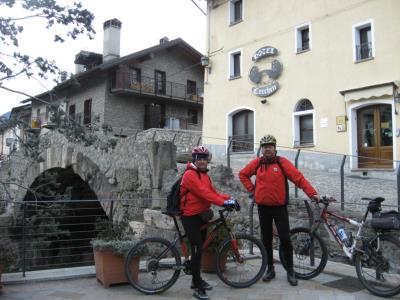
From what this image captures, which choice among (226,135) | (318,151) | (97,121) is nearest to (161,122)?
(226,135)

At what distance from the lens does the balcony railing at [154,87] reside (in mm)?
28598

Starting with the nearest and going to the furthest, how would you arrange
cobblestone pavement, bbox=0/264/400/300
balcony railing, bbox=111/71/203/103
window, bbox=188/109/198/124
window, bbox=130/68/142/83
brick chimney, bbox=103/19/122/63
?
cobblestone pavement, bbox=0/264/400/300
balcony railing, bbox=111/71/203/103
window, bbox=130/68/142/83
brick chimney, bbox=103/19/122/63
window, bbox=188/109/198/124

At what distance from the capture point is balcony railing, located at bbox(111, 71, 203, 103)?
93.8 ft

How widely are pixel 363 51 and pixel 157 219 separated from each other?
928 cm

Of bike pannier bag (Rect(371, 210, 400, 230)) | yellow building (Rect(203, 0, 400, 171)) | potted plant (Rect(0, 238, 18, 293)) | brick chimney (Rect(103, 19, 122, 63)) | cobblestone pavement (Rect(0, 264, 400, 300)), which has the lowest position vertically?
cobblestone pavement (Rect(0, 264, 400, 300))

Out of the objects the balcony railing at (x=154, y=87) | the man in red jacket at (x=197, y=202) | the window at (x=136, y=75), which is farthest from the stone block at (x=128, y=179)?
the window at (x=136, y=75)

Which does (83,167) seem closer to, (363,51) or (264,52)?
(264,52)

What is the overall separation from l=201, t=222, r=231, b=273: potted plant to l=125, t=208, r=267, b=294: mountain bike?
0.13 meters

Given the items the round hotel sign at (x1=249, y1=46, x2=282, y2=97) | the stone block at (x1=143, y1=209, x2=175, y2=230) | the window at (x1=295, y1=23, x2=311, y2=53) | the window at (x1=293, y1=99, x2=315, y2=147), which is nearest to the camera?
the stone block at (x1=143, y1=209, x2=175, y2=230)

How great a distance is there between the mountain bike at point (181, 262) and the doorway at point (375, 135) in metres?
10.3

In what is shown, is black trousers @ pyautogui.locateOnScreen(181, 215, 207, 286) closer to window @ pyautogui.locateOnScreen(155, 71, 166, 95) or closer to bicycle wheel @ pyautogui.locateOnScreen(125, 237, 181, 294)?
bicycle wheel @ pyautogui.locateOnScreen(125, 237, 181, 294)

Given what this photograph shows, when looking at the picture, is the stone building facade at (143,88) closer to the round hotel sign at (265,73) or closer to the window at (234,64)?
the window at (234,64)

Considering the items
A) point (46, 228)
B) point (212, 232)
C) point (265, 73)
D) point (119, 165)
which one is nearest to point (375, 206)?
point (212, 232)

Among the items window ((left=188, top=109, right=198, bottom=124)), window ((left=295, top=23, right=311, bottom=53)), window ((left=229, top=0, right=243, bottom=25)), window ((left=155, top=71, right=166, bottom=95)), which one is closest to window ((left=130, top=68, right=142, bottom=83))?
window ((left=155, top=71, right=166, bottom=95))
